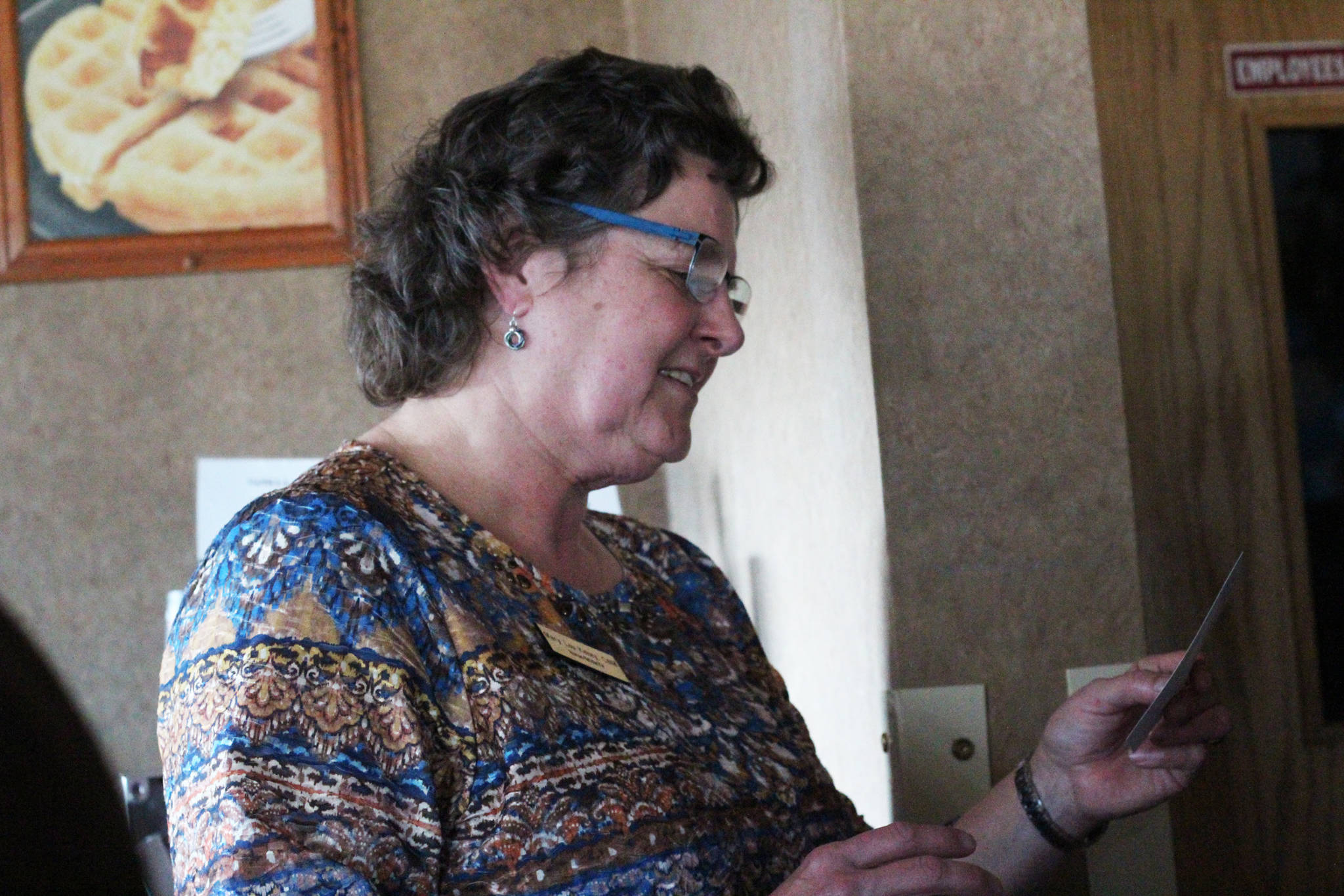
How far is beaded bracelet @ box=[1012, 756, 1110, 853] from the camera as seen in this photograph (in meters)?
1.48

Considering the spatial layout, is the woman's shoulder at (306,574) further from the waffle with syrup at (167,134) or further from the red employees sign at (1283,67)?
the waffle with syrup at (167,134)

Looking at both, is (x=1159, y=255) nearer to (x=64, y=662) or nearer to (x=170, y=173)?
(x=170, y=173)

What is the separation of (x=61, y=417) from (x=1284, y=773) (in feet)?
7.85

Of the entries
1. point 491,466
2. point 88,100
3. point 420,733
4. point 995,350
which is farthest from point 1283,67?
point 88,100

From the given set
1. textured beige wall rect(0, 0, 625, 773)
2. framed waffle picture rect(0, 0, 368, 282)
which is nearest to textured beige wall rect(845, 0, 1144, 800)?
textured beige wall rect(0, 0, 625, 773)

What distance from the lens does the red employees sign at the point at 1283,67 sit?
1721mm

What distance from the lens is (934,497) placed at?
1.59 metres

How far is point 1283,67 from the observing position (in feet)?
5.68

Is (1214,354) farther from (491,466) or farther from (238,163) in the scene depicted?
(238,163)

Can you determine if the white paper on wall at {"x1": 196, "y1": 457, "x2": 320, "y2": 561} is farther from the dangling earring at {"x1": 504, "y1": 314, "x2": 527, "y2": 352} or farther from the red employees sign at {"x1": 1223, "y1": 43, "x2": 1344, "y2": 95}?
the red employees sign at {"x1": 1223, "y1": 43, "x2": 1344, "y2": 95}

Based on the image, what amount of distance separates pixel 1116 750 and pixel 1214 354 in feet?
1.85

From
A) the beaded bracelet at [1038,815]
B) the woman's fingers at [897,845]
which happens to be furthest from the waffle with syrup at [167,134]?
the woman's fingers at [897,845]

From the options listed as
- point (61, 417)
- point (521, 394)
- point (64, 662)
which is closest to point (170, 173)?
point (61, 417)

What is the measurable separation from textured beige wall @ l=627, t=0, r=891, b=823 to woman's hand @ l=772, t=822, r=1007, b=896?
18.6 inches
